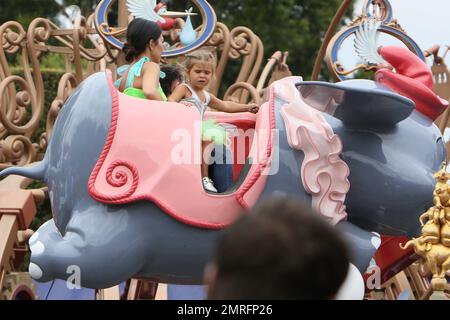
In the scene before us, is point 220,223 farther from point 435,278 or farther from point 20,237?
point 20,237

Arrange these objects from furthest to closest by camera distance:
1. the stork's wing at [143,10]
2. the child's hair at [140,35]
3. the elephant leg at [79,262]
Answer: the stork's wing at [143,10], the child's hair at [140,35], the elephant leg at [79,262]

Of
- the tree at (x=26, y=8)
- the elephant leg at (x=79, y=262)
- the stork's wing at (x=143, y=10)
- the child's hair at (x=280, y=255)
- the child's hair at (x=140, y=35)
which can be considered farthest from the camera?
the tree at (x=26, y=8)

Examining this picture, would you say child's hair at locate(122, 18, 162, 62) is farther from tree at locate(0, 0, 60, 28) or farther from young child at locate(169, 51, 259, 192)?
tree at locate(0, 0, 60, 28)

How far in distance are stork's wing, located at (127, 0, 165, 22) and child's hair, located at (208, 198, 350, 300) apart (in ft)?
10.1

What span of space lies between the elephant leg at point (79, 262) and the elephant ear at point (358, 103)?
0.95m

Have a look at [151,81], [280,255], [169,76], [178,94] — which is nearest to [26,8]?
[169,76]

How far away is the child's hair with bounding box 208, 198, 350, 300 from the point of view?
4.45 ft

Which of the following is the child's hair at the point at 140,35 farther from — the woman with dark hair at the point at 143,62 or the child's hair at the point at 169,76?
the child's hair at the point at 169,76

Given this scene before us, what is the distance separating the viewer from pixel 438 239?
11.4ft

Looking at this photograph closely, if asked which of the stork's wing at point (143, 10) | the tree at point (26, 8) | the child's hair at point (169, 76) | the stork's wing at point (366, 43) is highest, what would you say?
the stork's wing at point (143, 10)

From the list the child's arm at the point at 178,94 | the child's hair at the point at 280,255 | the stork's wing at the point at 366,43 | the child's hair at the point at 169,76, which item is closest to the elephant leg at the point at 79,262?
the child's arm at the point at 178,94

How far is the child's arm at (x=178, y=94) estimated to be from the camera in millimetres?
3863

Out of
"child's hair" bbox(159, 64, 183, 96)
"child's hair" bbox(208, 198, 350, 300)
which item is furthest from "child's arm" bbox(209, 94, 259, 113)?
"child's hair" bbox(208, 198, 350, 300)
